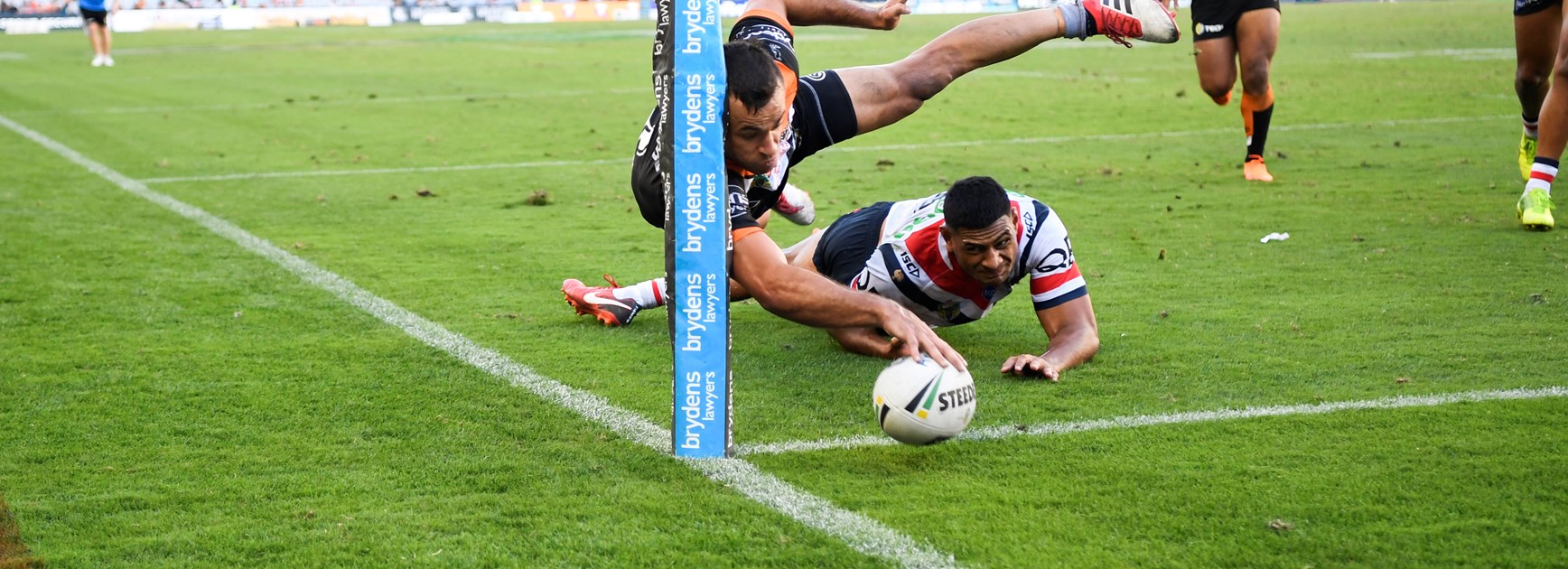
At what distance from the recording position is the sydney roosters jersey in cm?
541

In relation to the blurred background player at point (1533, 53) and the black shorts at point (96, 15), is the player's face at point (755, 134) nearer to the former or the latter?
the blurred background player at point (1533, 53)

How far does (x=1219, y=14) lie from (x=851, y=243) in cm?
532

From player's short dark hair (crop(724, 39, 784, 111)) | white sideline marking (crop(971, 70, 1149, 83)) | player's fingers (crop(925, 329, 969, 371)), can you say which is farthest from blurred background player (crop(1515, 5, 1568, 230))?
white sideline marking (crop(971, 70, 1149, 83))

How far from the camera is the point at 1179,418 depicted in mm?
4562

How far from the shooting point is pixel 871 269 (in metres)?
5.78

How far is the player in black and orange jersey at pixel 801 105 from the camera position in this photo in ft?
14.6

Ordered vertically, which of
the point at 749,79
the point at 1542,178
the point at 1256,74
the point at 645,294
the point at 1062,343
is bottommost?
the point at 1062,343

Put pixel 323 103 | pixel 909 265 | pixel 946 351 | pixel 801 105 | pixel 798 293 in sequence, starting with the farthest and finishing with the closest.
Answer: pixel 323 103
pixel 801 105
pixel 909 265
pixel 798 293
pixel 946 351

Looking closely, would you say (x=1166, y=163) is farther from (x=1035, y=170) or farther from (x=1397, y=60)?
(x=1397, y=60)

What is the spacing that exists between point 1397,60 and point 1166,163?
11275 mm

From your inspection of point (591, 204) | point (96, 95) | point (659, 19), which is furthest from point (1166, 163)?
point (96, 95)

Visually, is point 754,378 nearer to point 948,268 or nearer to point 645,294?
point 948,268

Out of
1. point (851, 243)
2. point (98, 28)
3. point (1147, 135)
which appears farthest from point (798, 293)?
point (98, 28)

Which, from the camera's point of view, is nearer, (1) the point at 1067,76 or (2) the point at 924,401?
(2) the point at 924,401
